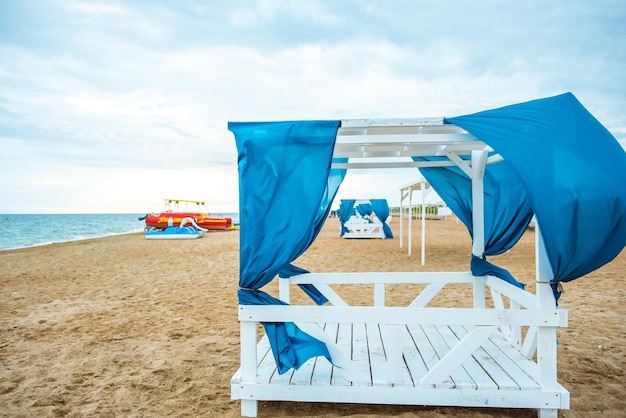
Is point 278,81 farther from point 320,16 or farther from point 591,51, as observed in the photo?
point 591,51

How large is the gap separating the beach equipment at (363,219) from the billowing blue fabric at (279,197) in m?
17.2

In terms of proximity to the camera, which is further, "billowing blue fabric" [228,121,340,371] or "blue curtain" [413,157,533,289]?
"blue curtain" [413,157,533,289]

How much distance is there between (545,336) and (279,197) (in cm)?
216

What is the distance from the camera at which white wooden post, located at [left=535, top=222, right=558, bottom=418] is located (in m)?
2.93

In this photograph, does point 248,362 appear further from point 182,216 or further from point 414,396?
point 182,216

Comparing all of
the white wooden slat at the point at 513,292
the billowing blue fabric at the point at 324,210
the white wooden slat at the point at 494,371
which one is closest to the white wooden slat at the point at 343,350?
the billowing blue fabric at the point at 324,210

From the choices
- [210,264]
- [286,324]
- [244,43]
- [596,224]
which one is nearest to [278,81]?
[244,43]

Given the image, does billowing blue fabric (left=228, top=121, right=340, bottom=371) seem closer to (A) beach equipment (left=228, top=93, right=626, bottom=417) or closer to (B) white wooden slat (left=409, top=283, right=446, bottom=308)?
(A) beach equipment (left=228, top=93, right=626, bottom=417)

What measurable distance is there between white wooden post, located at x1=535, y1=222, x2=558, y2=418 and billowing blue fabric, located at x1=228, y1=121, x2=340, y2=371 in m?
1.55

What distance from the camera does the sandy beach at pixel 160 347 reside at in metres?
3.33

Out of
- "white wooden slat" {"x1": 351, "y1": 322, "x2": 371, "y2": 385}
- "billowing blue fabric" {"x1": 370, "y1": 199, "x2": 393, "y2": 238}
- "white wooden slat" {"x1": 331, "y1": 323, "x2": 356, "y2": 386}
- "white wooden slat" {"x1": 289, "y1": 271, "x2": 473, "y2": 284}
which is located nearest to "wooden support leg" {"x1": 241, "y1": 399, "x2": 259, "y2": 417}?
"white wooden slat" {"x1": 331, "y1": 323, "x2": 356, "y2": 386}

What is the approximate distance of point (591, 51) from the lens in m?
7.05

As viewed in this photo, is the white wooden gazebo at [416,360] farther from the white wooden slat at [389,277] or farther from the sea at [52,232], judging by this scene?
the sea at [52,232]

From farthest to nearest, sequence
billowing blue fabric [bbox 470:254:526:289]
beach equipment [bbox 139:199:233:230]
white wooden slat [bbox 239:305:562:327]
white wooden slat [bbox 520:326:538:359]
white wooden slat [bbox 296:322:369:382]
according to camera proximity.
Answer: beach equipment [bbox 139:199:233:230] → billowing blue fabric [bbox 470:254:526:289] → white wooden slat [bbox 520:326:538:359] → white wooden slat [bbox 296:322:369:382] → white wooden slat [bbox 239:305:562:327]
